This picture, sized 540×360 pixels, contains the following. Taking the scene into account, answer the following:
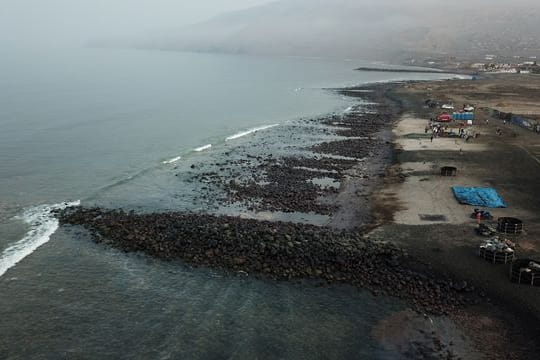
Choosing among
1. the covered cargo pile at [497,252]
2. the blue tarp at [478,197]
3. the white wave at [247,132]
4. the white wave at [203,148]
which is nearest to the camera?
the covered cargo pile at [497,252]

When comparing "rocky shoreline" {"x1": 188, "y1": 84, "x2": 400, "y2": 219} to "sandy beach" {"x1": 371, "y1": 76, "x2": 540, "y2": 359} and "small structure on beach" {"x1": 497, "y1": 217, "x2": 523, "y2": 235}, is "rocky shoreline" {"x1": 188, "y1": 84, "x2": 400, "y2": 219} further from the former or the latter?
"small structure on beach" {"x1": 497, "y1": 217, "x2": 523, "y2": 235}

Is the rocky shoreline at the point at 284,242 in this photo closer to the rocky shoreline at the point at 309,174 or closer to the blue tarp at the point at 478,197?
the rocky shoreline at the point at 309,174

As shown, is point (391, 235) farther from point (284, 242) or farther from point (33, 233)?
point (33, 233)

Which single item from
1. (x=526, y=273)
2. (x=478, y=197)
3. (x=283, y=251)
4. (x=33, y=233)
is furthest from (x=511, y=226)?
(x=33, y=233)

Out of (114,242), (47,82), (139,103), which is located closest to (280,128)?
(139,103)

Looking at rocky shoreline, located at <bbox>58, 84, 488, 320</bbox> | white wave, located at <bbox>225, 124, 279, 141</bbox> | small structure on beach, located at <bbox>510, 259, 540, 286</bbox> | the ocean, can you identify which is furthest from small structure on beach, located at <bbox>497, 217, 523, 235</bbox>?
white wave, located at <bbox>225, 124, 279, 141</bbox>

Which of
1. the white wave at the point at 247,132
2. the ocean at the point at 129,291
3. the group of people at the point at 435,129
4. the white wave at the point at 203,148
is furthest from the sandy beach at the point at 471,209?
the white wave at the point at 203,148
